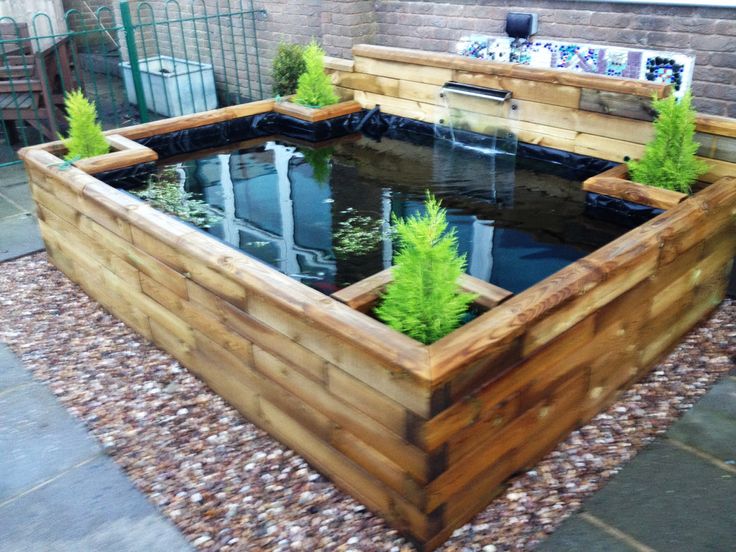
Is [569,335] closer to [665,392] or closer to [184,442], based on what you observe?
[665,392]

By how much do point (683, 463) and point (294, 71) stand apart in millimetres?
6723

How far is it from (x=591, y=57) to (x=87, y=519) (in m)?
5.86

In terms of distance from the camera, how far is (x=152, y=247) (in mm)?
3861

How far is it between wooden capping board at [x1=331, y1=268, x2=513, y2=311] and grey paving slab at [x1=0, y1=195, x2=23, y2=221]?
491 cm

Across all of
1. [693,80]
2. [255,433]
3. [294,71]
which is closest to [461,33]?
[294,71]

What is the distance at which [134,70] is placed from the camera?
8.87 metres

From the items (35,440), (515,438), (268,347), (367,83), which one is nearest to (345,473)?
(268,347)

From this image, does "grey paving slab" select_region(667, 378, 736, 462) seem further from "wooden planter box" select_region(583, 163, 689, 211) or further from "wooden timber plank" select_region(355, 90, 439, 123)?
"wooden timber plank" select_region(355, 90, 439, 123)

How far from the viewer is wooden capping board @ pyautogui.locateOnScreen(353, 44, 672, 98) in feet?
15.4

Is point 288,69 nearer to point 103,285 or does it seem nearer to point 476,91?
point 476,91

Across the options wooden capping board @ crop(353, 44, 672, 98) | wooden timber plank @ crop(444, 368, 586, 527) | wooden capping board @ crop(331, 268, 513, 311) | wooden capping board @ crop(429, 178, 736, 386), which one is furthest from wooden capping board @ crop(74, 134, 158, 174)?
wooden timber plank @ crop(444, 368, 586, 527)

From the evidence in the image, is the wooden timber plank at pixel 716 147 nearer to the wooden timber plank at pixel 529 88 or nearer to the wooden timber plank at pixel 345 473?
the wooden timber plank at pixel 529 88

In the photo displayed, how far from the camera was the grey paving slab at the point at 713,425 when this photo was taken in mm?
3496

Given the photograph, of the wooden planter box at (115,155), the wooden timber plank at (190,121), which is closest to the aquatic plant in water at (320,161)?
the wooden timber plank at (190,121)
